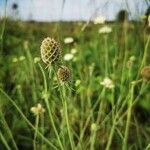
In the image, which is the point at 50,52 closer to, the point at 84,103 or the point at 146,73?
the point at 146,73

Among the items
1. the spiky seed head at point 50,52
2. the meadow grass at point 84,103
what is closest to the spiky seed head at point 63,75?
the spiky seed head at point 50,52

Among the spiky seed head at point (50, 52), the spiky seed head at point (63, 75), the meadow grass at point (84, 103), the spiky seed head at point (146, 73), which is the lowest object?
the meadow grass at point (84, 103)

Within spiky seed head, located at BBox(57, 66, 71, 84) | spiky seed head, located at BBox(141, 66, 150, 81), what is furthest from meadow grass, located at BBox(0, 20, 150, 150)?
spiky seed head, located at BBox(57, 66, 71, 84)

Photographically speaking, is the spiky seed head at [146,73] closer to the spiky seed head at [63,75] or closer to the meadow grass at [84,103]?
the meadow grass at [84,103]

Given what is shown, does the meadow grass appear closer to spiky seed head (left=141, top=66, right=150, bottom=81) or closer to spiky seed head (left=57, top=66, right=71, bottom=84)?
spiky seed head (left=141, top=66, right=150, bottom=81)

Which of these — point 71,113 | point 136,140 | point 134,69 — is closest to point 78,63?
point 134,69

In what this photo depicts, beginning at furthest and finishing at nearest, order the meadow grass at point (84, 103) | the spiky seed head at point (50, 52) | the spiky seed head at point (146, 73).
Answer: the meadow grass at point (84, 103) < the spiky seed head at point (146, 73) < the spiky seed head at point (50, 52)

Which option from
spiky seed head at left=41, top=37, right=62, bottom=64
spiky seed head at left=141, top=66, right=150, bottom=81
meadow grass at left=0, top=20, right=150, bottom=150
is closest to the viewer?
spiky seed head at left=41, top=37, right=62, bottom=64

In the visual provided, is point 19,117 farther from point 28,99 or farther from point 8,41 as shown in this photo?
point 8,41
